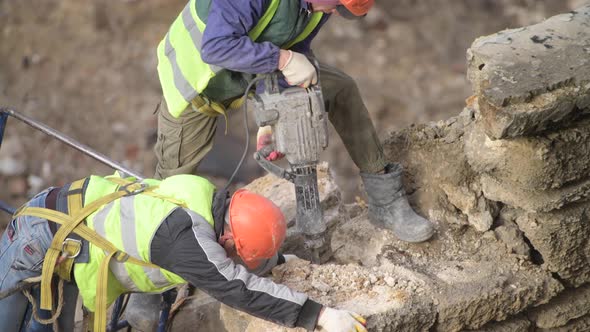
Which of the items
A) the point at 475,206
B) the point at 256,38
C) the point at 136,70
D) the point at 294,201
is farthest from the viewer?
the point at 136,70

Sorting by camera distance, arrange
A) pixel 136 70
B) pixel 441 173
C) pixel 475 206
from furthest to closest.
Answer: pixel 136 70 → pixel 441 173 → pixel 475 206

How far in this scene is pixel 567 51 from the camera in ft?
10.6

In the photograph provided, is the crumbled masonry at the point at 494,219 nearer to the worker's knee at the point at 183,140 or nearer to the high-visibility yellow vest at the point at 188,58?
the worker's knee at the point at 183,140

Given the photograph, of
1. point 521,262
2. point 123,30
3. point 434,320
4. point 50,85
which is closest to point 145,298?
point 434,320

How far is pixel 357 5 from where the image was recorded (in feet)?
9.80

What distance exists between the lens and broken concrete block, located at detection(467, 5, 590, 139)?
9.77ft

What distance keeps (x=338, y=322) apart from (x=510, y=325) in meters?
0.92

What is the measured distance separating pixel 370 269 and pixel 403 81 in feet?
12.1

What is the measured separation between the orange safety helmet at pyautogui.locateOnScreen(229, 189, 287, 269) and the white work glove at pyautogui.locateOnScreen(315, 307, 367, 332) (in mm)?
323

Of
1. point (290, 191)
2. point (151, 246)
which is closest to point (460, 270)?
point (290, 191)

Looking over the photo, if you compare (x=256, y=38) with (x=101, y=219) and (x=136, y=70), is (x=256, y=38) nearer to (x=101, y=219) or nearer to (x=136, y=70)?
(x=101, y=219)

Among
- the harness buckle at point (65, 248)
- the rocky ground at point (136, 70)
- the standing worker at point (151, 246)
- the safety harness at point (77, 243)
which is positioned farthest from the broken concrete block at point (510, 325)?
the rocky ground at point (136, 70)

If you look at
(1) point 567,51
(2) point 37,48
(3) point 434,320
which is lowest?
(3) point 434,320

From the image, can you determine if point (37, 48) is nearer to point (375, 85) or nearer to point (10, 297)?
point (375, 85)
